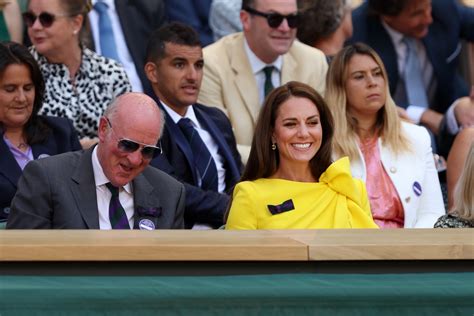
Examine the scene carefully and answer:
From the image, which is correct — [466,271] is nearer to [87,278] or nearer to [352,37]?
[87,278]

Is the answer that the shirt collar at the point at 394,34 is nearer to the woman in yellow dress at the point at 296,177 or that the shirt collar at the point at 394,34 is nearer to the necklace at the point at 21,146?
the woman in yellow dress at the point at 296,177

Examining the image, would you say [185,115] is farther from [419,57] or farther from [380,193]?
[419,57]

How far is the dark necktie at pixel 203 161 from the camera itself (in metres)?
6.29

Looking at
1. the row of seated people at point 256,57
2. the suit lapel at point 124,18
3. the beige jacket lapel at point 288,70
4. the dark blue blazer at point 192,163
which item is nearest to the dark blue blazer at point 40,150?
the row of seated people at point 256,57

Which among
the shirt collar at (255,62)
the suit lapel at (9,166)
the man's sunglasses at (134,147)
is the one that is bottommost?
the suit lapel at (9,166)

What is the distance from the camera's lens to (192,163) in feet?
20.4

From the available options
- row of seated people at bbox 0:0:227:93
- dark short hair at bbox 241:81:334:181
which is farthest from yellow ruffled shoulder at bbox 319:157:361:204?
row of seated people at bbox 0:0:227:93

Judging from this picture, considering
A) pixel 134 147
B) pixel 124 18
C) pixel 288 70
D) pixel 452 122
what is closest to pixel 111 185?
pixel 134 147

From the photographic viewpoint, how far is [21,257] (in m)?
3.27

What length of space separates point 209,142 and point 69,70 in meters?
0.99

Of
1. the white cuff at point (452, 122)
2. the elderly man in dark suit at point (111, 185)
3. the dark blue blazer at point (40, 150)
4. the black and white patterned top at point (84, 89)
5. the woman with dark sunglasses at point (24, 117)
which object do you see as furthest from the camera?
the white cuff at point (452, 122)

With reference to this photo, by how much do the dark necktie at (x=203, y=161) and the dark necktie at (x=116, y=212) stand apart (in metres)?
1.37

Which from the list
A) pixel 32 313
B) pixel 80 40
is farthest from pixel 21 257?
pixel 80 40

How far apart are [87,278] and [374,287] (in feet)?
2.65
